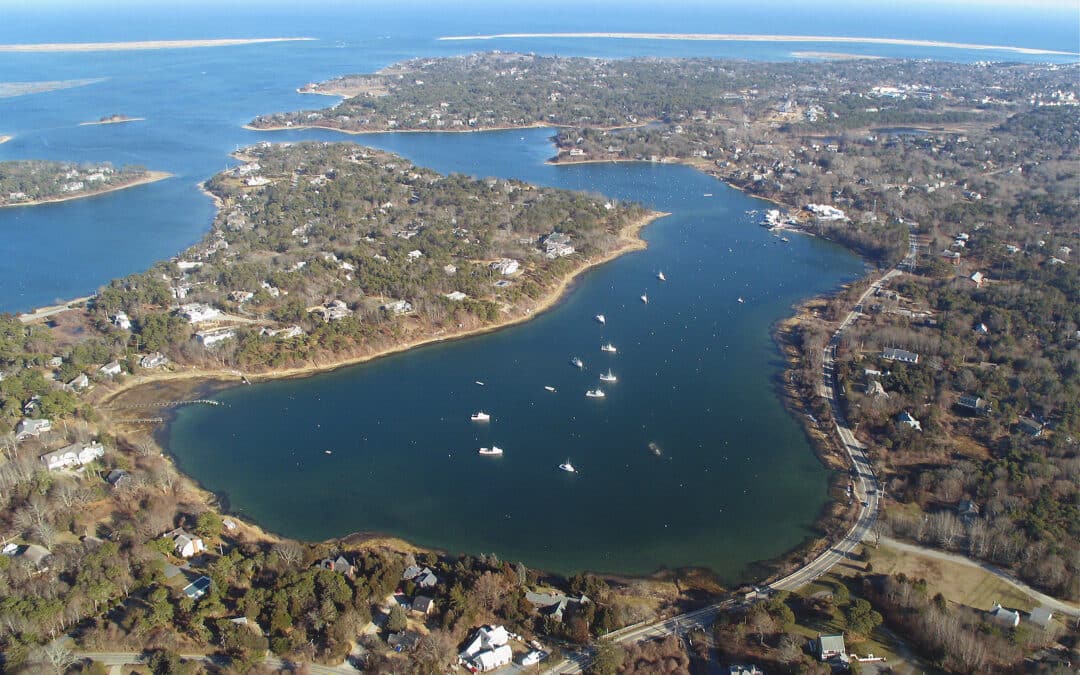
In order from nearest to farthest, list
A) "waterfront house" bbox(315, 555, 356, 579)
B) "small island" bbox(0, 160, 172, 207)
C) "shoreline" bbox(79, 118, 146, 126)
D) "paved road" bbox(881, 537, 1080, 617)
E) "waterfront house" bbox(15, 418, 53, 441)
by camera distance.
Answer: "paved road" bbox(881, 537, 1080, 617)
"waterfront house" bbox(315, 555, 356, 579)
"waterfront house" bbox(15, 418, 53, 441)
"small island" bbox(0, 160, 172, 207)
"shoreline" bbox(79, 118, 146, 126)

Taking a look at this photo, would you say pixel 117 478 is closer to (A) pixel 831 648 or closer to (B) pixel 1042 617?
(A) pixel 831 648

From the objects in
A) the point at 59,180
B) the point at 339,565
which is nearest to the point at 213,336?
the point at 339,565

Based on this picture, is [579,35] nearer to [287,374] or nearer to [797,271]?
[797,271]

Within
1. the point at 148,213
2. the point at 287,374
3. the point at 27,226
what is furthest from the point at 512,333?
the point at 27,226

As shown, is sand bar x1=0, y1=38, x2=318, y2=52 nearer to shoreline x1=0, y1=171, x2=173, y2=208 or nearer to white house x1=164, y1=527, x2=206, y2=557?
shoreline x1=0, y1=171, x2=173, y2=208

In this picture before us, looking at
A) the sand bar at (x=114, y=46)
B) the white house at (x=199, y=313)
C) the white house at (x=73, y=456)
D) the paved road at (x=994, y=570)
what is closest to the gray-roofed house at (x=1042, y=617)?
the paved road at (x=994, y=570)

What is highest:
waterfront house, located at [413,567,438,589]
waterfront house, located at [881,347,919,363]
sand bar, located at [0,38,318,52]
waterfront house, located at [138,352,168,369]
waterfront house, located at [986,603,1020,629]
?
sand bar, located at [0,38,318,52]

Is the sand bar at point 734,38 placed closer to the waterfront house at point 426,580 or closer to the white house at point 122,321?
the white house at point 122,321

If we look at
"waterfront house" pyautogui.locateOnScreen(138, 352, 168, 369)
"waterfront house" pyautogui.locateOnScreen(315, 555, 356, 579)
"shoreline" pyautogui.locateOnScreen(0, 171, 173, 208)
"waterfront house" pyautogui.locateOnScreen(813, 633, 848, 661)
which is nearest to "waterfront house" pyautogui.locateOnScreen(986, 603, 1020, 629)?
"waterfront house" pyautogui.locateOnScreen(813, 633, 848, 661)
